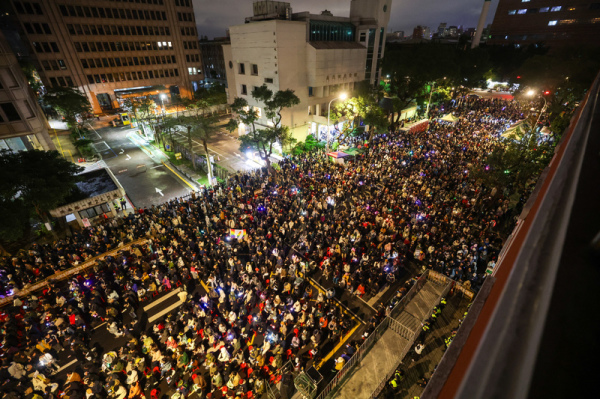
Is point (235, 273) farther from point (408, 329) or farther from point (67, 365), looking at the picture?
point (408, 329)

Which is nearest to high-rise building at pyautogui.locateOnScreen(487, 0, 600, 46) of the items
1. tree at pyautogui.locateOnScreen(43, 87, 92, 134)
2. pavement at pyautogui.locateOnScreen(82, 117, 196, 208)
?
pavement at pyautogui.locateOnScreen(82, 117, 196, 208)

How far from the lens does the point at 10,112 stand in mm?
24625

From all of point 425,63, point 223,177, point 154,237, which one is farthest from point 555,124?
point 154,237

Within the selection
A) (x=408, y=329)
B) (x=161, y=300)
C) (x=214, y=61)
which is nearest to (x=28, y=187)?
(x=161, y=300)

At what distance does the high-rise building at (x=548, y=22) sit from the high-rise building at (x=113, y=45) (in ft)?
253

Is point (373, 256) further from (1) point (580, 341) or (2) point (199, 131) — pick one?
(2) point (199, 131)

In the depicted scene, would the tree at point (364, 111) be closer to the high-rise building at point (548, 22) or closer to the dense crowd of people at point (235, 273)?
the dense crowd of people at point (235, 273)

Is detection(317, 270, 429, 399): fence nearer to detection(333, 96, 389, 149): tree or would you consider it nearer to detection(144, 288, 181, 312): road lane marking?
detection(144, 288, 181, 312): road lane marking

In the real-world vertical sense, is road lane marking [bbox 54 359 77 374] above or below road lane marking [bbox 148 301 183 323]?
below

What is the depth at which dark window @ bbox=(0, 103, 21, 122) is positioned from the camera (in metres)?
24.2

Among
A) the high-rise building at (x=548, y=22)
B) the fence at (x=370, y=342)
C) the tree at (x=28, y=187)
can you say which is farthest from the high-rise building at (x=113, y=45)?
the high-rise building at (x=548, y=22)

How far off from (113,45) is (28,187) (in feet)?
174

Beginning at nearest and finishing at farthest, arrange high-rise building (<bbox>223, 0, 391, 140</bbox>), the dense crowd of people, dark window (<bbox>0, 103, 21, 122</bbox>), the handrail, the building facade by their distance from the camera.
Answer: the handrail → the dense crowd of people → dark window (<bbox>0, 103, 21, 122</bbox>) → high-rise building (<bbox>223, 0, 391, 140</bbox>) → the building facade

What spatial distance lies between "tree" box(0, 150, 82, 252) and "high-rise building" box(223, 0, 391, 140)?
22.4 meters
